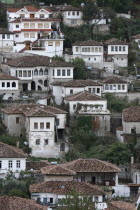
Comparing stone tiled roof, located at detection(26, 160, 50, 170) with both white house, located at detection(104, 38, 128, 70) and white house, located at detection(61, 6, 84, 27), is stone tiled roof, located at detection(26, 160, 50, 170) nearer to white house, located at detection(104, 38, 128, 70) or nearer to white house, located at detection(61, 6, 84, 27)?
white house, located at detection(104, 38, 128, 70)

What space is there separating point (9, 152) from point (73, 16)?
33596mm

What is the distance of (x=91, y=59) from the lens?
10819 cm

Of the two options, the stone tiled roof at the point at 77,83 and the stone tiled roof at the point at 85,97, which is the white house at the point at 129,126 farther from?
the stone tiled roof at the point at 77,83

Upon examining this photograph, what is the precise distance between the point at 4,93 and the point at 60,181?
65.6ft

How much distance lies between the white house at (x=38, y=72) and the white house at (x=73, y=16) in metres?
13.6

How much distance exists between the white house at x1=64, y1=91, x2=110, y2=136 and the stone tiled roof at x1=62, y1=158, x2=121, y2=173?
31.7ft

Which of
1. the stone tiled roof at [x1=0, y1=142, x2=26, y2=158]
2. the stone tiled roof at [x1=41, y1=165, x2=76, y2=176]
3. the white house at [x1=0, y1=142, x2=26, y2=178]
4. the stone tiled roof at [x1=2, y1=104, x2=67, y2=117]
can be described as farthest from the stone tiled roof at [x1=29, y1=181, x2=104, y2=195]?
the stone tiled roof at [x1=2, y1=104, x2=67, y2=117]

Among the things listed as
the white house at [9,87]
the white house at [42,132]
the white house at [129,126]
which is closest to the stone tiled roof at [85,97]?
the white house at [129,126]

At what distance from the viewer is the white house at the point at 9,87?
9788 centimetres

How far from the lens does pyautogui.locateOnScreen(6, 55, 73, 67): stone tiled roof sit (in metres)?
101

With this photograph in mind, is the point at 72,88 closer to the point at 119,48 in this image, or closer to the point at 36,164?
the point at 119,48

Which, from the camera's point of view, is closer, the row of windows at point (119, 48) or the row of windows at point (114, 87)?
the row of windows at point (114, 87)

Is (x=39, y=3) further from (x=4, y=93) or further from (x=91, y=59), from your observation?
(x=4, y=93)

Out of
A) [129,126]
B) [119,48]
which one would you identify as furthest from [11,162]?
[119,48]
